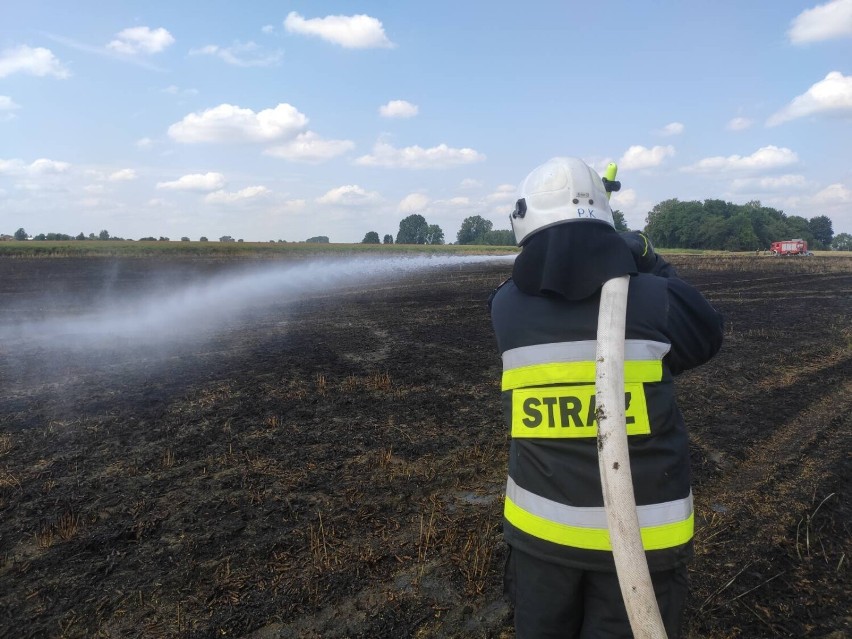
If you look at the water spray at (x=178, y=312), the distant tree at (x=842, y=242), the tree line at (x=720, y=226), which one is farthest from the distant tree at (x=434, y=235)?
the distant tree at (x=842, y=242)

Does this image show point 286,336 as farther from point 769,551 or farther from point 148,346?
point 769,551

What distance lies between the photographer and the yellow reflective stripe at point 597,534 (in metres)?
1.79

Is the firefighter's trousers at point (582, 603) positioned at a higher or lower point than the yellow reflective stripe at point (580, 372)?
lower

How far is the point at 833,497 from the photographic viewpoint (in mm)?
4730

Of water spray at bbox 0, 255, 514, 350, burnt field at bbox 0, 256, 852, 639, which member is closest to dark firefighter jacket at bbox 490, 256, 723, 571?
burnt field at bbox 0, 256, 852, 639

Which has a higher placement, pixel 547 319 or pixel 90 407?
pixel 547 319

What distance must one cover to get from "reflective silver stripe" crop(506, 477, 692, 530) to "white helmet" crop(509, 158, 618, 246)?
100cm

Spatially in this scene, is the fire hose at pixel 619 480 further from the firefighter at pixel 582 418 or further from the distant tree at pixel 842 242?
the distant tree at pixel 842 242

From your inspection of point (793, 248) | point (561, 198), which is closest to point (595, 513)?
point (561, 198)

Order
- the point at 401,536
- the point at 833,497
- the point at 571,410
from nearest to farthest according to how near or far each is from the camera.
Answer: the point at 571,410, the point at 401,536, the point at 833,497

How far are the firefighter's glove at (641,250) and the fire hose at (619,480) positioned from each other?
408mm

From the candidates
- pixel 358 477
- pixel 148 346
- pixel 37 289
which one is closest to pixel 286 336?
pixel 148 346

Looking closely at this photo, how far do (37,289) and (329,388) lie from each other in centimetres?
2273

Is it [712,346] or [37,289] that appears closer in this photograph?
[712,346]
